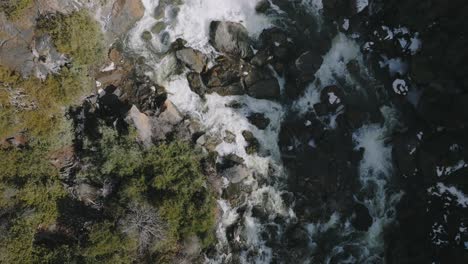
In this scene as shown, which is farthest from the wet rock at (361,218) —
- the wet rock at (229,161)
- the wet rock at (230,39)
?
the wet rock at (230,39)

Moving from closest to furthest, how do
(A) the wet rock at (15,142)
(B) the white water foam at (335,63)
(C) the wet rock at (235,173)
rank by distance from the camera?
(A) the wet rock at (15,142)
(C) the wet rock at (235,173)
(B) the white water foam at (335,63)

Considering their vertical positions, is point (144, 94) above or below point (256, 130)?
above

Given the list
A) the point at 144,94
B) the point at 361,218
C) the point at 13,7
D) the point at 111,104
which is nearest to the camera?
the point at 13,7

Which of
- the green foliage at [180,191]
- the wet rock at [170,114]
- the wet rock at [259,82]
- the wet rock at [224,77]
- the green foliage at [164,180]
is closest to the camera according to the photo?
the green foliage at [164,180]

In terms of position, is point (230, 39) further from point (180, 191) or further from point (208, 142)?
point (180, 191)

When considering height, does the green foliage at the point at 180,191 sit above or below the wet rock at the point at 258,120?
below

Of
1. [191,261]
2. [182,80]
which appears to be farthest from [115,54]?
[191,261]

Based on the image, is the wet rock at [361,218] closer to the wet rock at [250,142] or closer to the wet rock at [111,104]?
the wet rock at [250,142]

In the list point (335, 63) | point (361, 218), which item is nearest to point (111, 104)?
point (335, 63)
